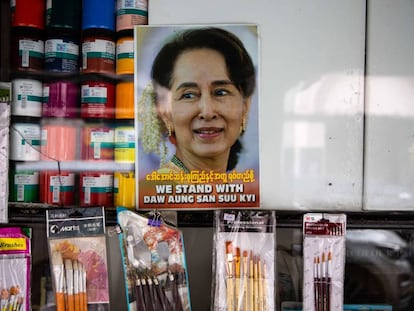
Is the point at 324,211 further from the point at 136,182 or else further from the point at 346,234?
the point at 136,182

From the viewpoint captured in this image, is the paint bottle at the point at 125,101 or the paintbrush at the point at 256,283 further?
the paint bottle at the point at 125,101

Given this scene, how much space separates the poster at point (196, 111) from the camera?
1.15 m

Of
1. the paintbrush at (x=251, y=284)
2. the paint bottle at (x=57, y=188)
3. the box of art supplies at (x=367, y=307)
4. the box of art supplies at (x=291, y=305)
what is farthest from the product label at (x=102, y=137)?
the box of art supplies at (x=367, y=307)

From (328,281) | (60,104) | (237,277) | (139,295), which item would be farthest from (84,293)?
(328,281)

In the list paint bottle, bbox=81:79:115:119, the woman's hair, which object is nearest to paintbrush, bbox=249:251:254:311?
the woman's hair

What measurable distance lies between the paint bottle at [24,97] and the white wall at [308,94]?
39 centimetres

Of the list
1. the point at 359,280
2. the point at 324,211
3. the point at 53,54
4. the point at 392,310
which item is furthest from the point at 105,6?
the point at 392,310

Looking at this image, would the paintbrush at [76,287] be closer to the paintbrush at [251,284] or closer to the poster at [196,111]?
the poster at [196,111]

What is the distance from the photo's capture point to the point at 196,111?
1.16m

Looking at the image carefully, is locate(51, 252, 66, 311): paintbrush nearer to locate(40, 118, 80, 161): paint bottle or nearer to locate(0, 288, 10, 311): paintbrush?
locate(0, 288, 10, 311): paintbrush

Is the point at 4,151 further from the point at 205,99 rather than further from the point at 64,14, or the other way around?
the point at 205,99

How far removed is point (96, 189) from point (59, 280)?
22 cm

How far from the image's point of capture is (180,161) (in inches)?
45.7

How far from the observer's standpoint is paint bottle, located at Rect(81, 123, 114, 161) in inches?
45.4
